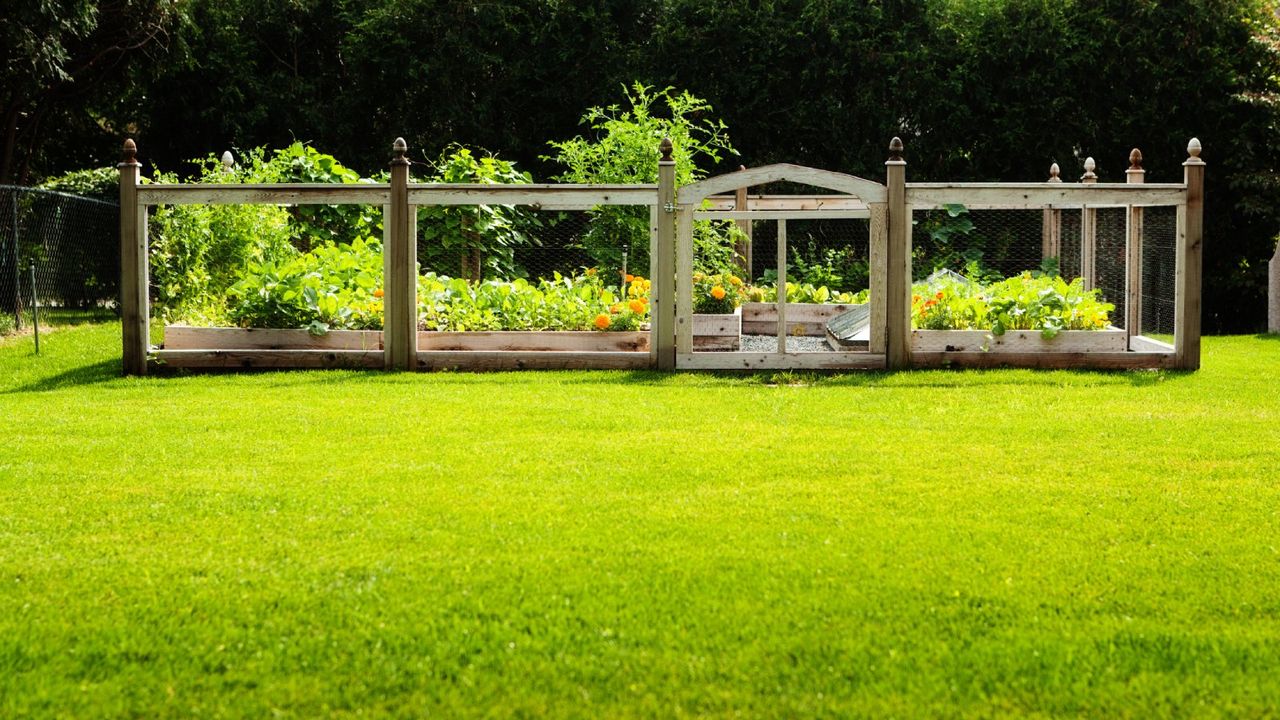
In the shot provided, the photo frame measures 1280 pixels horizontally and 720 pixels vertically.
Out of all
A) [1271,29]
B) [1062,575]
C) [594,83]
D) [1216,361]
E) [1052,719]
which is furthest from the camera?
[594,83]

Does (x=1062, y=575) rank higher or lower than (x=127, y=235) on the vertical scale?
lower

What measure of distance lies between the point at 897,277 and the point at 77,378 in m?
6.52

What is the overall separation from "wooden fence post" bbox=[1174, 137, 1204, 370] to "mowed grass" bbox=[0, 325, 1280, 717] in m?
2.78

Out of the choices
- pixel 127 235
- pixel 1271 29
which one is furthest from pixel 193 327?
pixel 1271 29

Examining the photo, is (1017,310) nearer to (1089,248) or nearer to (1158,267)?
(1158,267)

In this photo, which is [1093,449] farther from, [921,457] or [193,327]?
[193,327]

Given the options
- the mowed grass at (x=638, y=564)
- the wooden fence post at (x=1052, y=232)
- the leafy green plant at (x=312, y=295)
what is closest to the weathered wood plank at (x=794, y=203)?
the wooden fence post at (x=1052, y=232)

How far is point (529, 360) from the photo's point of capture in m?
10.5

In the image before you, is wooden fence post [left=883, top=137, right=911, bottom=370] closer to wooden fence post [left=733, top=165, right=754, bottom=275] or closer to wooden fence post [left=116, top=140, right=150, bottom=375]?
wooden fence post [left=733, top=165, right=754, bottom=275]

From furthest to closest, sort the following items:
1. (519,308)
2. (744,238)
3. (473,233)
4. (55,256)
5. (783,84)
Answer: (783,84) < (55,256) < (744,238) < (473,233) < (519,308)

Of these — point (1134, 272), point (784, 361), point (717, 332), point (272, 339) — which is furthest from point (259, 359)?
point (1134, 272)

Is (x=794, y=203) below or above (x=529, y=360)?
above

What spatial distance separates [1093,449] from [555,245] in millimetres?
6380

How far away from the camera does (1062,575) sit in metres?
4.29
